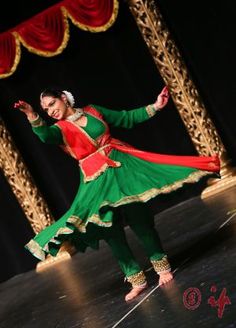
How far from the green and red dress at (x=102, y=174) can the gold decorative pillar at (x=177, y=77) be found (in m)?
2.31

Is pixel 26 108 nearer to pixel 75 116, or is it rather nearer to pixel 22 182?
pixel 75 116

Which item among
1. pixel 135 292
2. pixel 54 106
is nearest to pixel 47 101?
pixel 54 106

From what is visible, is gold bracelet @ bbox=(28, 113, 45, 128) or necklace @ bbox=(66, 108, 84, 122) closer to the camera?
gold bracelet @ bbox=(28, 113, 45, 128)

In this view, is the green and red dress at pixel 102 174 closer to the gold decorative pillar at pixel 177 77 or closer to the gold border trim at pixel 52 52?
the gold decorative pillar at pixel 177 77

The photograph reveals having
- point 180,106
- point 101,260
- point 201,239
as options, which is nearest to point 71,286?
point 101,260

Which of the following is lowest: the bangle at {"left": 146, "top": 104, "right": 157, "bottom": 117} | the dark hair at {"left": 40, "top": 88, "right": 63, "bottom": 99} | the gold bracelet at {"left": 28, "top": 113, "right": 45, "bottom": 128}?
the bangle at {"left": 146, "top": 104, "right": 157, "bottom": 117}

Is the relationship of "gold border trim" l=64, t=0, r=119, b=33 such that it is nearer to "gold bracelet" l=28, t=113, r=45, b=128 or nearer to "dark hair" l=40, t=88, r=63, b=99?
"dark hair" l=40, t=88, r=63, b=99

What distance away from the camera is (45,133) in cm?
290

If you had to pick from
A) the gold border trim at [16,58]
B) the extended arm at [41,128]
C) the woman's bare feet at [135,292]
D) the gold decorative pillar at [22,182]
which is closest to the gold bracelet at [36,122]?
the extended arm at [41,128]

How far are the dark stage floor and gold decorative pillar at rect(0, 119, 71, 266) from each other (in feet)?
2.03

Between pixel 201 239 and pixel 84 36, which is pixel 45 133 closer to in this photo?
pixel 201 239

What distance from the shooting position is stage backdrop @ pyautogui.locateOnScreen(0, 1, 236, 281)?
5.39m

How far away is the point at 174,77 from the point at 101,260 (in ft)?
5.39

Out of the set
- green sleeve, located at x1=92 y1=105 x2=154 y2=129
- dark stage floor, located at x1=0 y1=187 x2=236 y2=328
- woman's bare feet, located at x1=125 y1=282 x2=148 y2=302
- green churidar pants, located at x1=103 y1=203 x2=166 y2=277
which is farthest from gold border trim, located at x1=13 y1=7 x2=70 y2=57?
woman's bare feet, located at x1=125 y1=282 x2=148 y2=302
